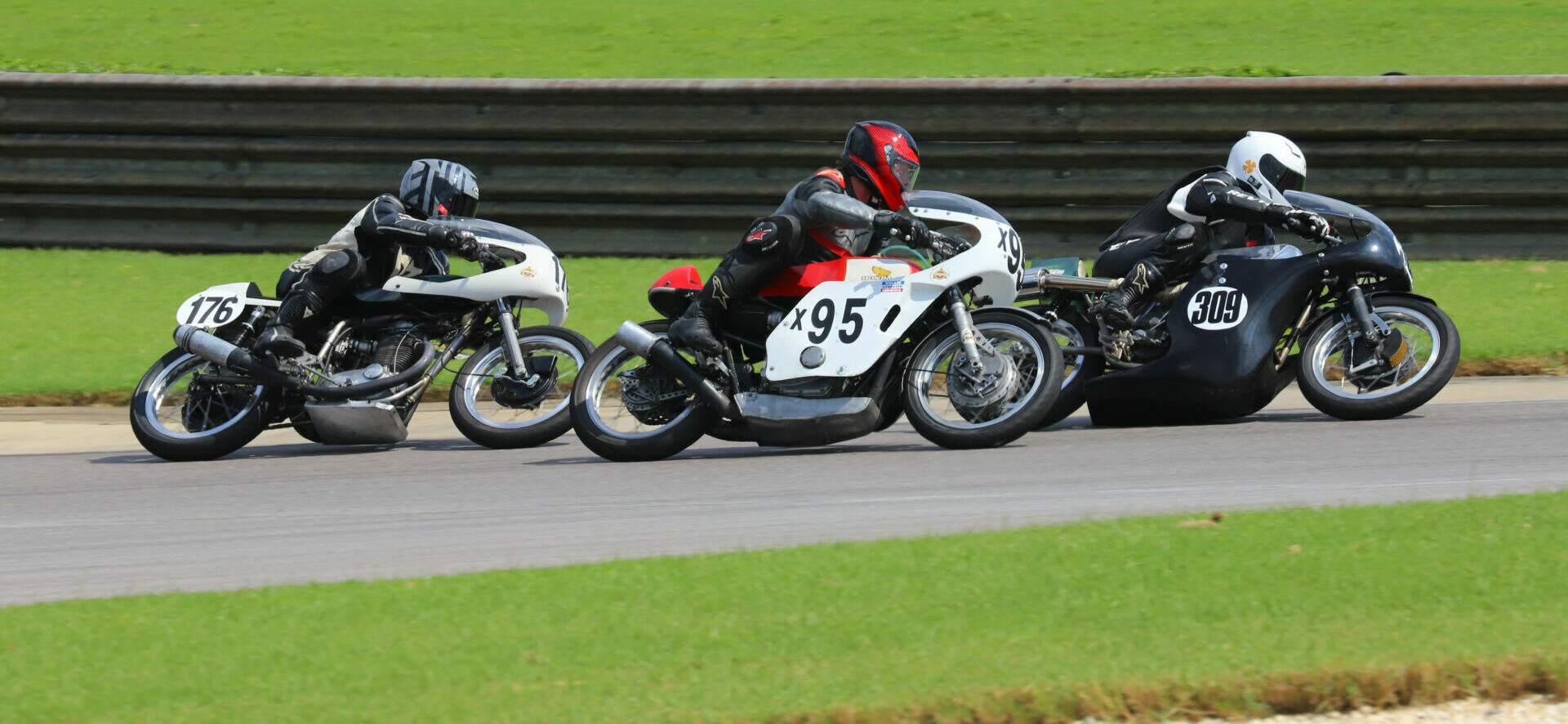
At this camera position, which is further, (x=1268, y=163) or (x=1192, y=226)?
(x=1268, y=163)

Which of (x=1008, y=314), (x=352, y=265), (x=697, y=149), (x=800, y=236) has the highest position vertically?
(x=800, y=236)

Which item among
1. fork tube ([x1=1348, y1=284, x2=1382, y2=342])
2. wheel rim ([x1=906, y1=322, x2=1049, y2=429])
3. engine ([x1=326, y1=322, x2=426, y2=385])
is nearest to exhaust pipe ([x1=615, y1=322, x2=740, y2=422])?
wheel rim ([x1=906, y1=322, x2=1049, y2=429])

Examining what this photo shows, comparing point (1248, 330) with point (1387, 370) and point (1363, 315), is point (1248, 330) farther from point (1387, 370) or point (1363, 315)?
point (1387, 370)

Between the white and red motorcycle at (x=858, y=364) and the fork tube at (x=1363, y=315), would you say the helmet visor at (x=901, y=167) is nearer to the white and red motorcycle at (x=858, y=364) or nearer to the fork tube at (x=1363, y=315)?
the white and red motorcycle at (x=858, y=364)

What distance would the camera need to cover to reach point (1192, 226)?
8.61m

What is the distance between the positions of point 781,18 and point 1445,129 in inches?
289

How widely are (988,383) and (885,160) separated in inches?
46.3

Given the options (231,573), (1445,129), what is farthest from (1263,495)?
(1445,129)

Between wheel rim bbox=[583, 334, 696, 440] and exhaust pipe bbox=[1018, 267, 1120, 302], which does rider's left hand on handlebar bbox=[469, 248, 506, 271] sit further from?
exhaust pipe bbox=[1018, 267, 1120, 302]

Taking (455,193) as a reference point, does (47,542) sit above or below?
below

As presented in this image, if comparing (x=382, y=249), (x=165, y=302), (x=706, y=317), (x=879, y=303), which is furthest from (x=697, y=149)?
(x=879, y=303)

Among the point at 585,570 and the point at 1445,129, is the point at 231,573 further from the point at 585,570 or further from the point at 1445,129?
the point at 1445,129

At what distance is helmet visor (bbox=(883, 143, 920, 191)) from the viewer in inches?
311

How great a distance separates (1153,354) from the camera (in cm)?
841
